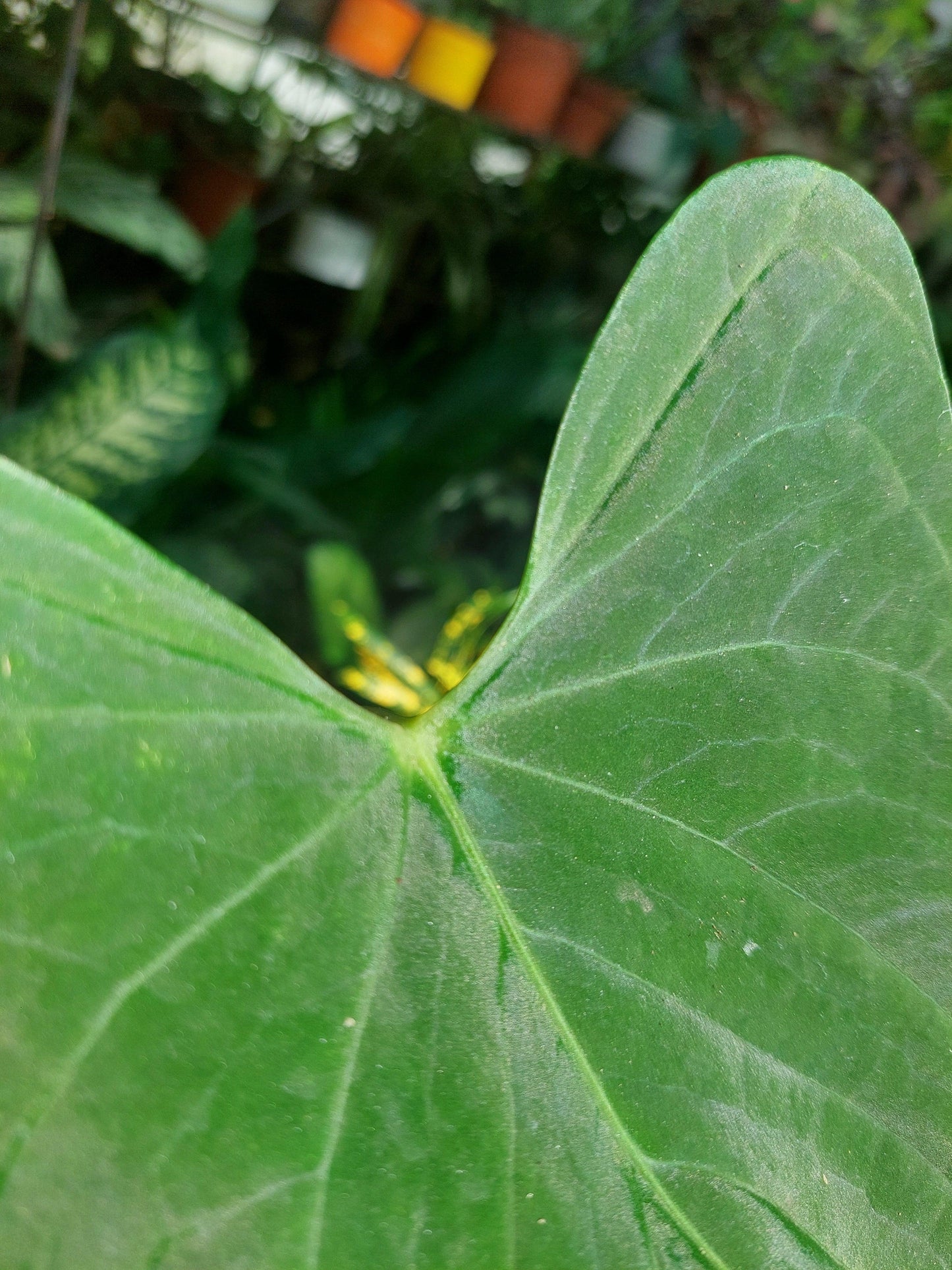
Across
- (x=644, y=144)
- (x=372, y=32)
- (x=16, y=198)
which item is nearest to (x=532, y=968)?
(x=16, y=198)

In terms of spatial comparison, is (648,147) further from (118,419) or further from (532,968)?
(532,968)

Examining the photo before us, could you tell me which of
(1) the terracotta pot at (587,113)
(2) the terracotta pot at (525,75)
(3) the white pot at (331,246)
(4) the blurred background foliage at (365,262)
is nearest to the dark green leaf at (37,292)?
(4) the blurred background foliage at (365,262)

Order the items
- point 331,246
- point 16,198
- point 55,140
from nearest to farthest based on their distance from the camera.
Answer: point 55,140
point 16,198
point 331,246

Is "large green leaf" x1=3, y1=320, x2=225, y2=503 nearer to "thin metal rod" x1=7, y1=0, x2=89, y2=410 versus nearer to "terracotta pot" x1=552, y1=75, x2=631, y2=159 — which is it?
"thin metal rod" x1=7, y1=0, x2=89, y2=410

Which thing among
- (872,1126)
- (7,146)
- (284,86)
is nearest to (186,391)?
(7,146)

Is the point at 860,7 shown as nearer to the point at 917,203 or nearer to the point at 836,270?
the point at 917,203

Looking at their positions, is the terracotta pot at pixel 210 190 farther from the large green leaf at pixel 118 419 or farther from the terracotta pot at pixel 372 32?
the large green leaf at pixel 118 419

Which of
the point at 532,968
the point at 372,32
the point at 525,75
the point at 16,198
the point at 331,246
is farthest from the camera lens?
the point at 331,246
